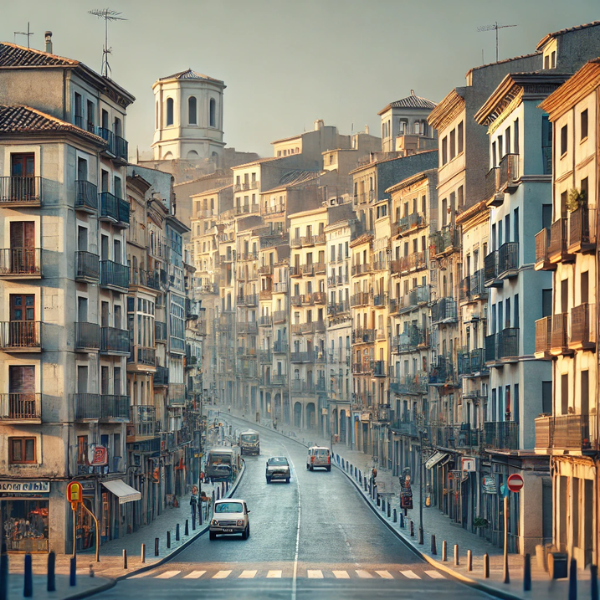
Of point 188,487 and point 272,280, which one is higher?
point 272,280

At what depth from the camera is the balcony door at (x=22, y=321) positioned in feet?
190

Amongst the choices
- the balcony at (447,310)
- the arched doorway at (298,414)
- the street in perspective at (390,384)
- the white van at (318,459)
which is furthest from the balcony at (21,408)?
the arched doorway at (298,414)

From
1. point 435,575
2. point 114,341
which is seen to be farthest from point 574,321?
point 114,341

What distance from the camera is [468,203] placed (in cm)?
7412

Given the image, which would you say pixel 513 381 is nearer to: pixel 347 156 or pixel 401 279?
pixel 401 279

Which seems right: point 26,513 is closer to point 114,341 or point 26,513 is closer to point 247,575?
point 114,341

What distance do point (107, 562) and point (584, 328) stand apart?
20.0 meters

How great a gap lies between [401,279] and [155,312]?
92.5 feet

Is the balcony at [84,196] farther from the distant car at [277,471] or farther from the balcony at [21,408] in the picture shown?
the distant car at [277,471]

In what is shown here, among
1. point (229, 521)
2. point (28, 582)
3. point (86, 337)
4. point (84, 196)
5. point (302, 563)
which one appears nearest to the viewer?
point (28, 582)

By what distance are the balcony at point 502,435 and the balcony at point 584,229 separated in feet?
44.2

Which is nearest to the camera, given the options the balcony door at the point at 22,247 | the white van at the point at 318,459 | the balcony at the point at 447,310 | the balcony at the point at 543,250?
the balcony at the point at 543,250

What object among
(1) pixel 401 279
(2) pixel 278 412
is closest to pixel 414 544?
(1) pixel 401 279

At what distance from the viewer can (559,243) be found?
4691 centimetres
